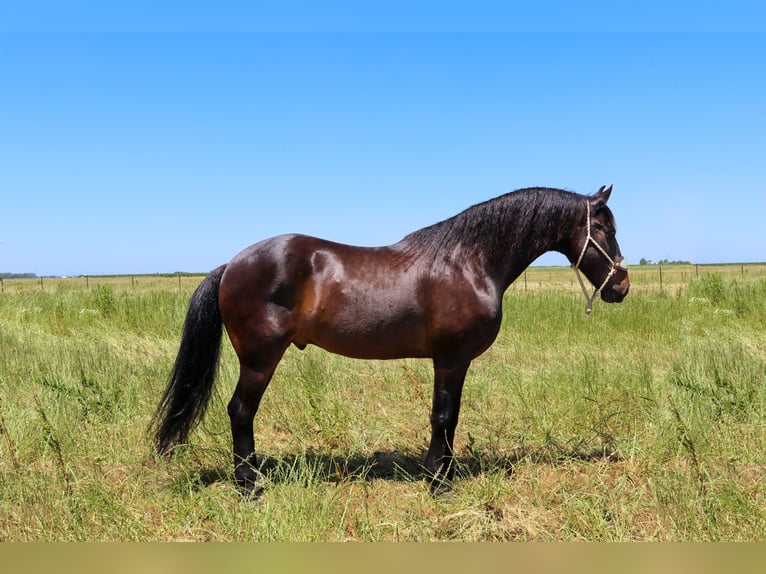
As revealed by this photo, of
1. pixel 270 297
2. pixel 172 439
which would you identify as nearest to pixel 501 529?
pixel 270 297

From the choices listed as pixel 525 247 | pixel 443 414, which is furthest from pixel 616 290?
pixel 443 414

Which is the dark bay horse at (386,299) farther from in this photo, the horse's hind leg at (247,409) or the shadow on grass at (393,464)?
the shadow on grass at (393,464)

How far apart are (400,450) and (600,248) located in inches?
103

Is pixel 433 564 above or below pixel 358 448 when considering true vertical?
above

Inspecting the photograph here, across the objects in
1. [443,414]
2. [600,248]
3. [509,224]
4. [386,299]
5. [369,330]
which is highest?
[509,224]

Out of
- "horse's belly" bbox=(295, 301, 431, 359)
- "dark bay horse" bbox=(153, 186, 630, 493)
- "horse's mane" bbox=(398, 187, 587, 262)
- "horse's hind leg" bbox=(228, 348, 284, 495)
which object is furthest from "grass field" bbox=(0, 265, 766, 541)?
"horse's mane" bbox=(398, 187, 587, 262)

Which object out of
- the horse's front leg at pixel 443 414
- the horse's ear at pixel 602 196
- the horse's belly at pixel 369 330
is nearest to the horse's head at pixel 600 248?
the horse's ear at pixel 602 196

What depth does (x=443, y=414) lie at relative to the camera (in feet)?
14.3

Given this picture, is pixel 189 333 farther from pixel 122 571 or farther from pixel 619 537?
pixel 122 571

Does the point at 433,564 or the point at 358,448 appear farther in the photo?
the point at 358,448

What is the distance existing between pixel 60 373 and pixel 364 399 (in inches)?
153

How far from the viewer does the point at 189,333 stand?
14.9ft

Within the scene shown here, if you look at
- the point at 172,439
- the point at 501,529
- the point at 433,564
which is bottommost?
the point at 501,529

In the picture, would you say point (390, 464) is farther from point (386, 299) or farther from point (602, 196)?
point (602, 196)
